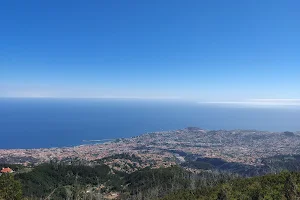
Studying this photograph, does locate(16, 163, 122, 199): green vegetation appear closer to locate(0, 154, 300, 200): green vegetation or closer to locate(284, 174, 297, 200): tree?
locate(0, 154, 300, 200): green vegetation

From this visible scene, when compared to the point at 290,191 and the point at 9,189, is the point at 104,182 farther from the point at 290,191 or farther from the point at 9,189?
the point at 290,191

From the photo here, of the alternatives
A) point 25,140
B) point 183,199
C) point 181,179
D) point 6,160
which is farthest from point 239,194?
point 25,140

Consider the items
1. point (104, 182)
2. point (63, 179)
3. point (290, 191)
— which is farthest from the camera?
point (104, 182)

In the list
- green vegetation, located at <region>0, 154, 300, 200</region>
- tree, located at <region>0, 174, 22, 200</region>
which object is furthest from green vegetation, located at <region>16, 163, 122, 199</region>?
tree, located at <region>0, 174, 22, 200</region>

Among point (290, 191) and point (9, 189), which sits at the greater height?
point (9, 189)

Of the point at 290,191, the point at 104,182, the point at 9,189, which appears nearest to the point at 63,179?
the point at 104,182

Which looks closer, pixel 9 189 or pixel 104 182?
pixel 9 189

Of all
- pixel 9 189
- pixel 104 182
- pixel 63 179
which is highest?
pixel 9 189

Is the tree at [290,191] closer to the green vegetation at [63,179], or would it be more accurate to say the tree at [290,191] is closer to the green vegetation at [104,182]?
the green vegetation at [104,182]

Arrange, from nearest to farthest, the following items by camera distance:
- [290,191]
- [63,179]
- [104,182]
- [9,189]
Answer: [9,189] → [290,191] → [63,179] → [104,182]

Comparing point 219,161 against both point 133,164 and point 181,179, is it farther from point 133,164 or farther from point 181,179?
point 181,179

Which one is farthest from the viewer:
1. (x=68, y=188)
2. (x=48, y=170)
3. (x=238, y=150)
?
(x=238, y=150)
